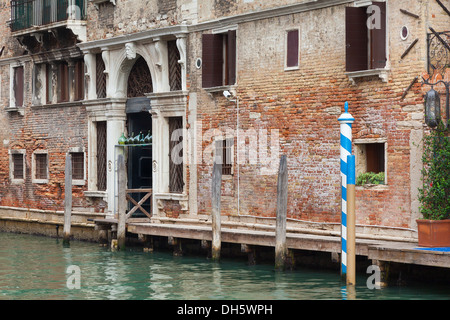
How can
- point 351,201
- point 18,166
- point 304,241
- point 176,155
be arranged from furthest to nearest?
point 18,166
point 176,155
point 304,241
point 351,201

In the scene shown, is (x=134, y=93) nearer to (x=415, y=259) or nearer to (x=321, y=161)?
(x=321, y=161)

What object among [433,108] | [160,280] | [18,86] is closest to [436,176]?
[433,108]

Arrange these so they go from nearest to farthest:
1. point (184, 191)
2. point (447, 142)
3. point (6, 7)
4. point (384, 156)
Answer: point (447, 142) < point (384, 156) < point (184, 191) < point (6, 7)

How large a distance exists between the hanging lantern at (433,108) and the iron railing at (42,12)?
10.5m

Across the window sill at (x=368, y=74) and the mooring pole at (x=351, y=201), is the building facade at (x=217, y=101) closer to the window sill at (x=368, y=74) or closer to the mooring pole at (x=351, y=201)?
the window sill at (x=368, y=74)

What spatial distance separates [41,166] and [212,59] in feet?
23.1

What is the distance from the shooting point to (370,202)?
15812 mm

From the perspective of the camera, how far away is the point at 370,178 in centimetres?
1582

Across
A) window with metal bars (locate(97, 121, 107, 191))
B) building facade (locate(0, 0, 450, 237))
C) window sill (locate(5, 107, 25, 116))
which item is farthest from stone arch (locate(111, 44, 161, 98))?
window sill (locate(5, 107, 25, 116))

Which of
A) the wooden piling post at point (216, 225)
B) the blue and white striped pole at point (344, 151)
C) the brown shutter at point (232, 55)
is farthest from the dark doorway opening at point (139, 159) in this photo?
the blue and white striped pole at point (344, 151)

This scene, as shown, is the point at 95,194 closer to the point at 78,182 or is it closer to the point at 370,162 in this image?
the point at 78,182

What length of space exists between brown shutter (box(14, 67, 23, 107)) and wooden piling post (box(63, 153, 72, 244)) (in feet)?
13.9

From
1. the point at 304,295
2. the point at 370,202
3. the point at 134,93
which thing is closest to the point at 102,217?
the point at 134,93

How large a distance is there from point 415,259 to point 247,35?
255 inches
